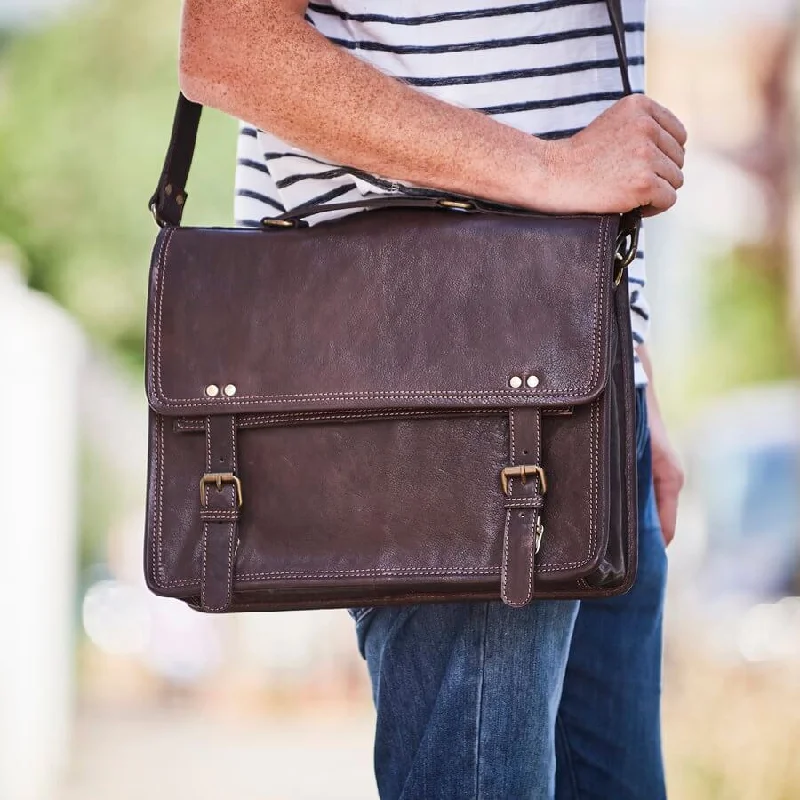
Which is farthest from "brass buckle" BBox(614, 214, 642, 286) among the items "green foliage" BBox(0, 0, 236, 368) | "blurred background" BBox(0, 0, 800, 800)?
"green foliage" BBox(0, 0, 236, 368)

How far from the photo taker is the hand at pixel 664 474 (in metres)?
1.78

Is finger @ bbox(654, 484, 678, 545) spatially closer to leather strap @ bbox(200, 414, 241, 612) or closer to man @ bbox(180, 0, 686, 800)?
man @ bbox(180, 0, 686, 800)

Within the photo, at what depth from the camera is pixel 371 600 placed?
4.33 feet

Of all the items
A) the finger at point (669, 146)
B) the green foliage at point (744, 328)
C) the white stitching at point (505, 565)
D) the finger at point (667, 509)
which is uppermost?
the green foliage at point (744, 328)

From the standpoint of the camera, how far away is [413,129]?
1280 millimetres

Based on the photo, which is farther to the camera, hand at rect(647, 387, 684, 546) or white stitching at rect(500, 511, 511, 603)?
hand at rect(647, 387, 684, 546)

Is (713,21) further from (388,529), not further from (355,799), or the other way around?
(388,529)

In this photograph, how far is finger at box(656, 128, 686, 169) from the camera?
1298 mm

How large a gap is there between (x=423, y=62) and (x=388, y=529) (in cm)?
54

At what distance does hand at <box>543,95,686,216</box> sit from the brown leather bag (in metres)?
0.03

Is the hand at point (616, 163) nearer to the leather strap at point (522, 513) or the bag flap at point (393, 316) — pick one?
the bag flap at point (393, 316)

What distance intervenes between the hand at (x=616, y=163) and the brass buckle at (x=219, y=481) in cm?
47

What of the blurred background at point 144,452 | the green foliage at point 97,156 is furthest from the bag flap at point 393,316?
the green foliage at point 97,156

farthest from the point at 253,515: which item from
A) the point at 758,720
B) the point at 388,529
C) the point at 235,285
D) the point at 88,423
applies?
the point at 88,423
